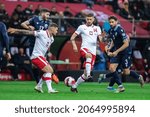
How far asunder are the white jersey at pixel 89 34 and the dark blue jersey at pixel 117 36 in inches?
27.0

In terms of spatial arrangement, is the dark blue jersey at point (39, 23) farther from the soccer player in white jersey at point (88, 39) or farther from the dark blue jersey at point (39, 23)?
the soccer player in white jersey at point (88, 39)

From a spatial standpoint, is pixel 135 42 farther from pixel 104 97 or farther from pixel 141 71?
pixel 104 97

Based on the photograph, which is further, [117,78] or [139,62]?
[139,62]

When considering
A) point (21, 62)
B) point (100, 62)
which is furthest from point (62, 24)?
point (21, 62)

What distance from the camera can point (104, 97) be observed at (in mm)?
21172

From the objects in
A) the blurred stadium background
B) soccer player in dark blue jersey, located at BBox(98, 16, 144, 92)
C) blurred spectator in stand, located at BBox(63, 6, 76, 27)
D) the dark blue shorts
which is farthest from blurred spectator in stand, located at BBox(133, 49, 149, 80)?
soccer player in dark blue jersey, located at BBox(98, 16, 144, 92)

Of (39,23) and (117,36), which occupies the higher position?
(39,23)

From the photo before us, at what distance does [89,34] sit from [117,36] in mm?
1168

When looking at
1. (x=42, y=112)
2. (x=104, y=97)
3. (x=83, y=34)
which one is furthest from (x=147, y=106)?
(x=83, y=34)

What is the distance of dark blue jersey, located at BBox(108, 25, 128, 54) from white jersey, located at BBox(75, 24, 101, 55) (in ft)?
2.25

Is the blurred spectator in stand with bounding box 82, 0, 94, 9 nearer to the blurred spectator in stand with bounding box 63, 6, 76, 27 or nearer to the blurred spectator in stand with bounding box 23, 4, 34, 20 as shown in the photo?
the blurred spectator in stand with bounding box 63, 6, 76, 27

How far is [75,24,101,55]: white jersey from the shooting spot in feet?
80.7

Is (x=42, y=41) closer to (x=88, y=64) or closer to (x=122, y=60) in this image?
(x=88, y=64)

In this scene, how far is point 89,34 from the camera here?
2488 cm
